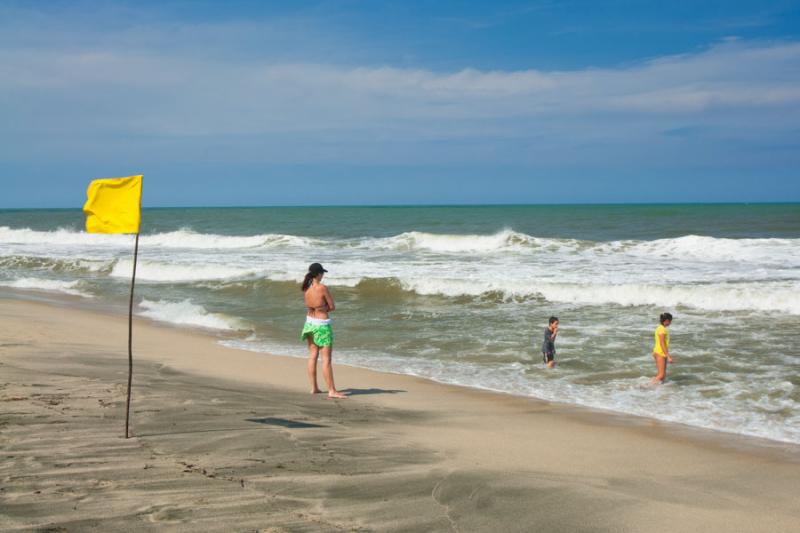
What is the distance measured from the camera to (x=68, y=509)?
382 cm

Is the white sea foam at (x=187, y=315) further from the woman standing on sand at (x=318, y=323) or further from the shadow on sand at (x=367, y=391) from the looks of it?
the woman standing on sand at (x=318, y=323)

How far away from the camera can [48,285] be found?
21.7 metres

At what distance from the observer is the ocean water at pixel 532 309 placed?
9.42 m

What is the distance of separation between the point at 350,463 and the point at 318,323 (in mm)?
3450

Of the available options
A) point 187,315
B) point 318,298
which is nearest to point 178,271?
point 187,315

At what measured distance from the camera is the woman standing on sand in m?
8.21

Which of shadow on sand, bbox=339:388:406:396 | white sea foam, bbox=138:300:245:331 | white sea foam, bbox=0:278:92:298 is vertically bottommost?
white sea foam, bbox=138:300:245:331

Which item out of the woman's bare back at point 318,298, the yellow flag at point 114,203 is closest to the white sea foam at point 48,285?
the woman's bare back at point 318,298

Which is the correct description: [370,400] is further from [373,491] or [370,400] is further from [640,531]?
[640,531]

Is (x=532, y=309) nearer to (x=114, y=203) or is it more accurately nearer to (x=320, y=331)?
(x=320, y=331)

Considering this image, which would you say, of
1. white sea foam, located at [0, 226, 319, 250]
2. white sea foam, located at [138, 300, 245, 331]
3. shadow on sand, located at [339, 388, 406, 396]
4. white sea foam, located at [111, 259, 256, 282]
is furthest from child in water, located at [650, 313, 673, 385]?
white sea foam, located at [0, 226, 319, 250]

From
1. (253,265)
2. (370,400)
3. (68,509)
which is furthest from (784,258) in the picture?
(68,509)

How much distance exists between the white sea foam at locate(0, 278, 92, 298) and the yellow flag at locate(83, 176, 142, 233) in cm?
1570

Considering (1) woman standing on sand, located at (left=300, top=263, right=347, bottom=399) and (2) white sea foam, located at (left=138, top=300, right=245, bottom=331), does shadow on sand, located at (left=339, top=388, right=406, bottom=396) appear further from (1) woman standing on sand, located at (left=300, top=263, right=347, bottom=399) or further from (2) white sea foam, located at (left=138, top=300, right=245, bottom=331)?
(2) white sea foam, located at (left=138, top=300, right=245, bottom=331)
